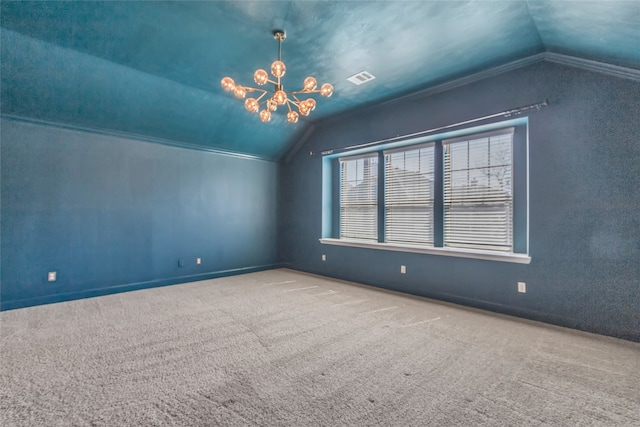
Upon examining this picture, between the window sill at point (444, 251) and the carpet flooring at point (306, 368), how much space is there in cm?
70

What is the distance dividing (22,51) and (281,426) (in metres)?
4.45

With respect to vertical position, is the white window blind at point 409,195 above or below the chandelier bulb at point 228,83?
below

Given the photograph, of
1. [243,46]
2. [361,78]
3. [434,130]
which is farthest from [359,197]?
[243,46]

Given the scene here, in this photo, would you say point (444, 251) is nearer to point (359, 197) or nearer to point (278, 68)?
point (359, 197)

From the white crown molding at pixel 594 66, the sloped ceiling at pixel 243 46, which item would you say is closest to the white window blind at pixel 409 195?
the sloped ceiling at pixel 243 46

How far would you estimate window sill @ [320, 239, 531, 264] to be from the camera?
344 cm

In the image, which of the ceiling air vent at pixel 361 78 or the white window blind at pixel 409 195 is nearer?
the ceiling air vent at pixel 361 78

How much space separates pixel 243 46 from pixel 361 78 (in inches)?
62.3

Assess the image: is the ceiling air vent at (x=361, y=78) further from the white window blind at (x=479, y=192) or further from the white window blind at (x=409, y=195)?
the white window blind at (x=479, y=192)

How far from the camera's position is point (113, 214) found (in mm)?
4438

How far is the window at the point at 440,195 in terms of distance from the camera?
3.63 m

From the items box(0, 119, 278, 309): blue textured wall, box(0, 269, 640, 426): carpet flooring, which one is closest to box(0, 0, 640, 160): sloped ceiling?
box(0, 119, 278, 309): blue textured wall

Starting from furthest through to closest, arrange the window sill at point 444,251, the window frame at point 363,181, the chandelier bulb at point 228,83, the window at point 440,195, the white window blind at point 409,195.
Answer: the window frame at point 363,181 < the white window blind at point 409,195 < the window at point 440,195 < the window sill at point 444,251 < the chandelier bulb at point 228,83

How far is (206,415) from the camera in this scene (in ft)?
5.75
